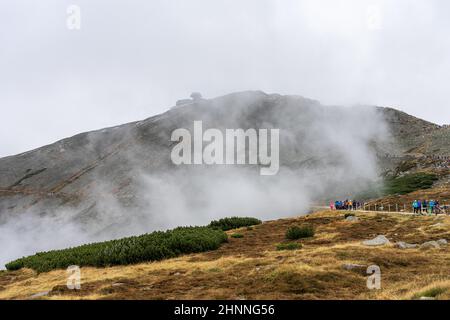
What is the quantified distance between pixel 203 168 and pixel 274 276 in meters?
105

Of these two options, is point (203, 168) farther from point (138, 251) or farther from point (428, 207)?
point (138, 251)

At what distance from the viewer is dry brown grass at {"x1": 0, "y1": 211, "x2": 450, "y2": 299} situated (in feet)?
42.8

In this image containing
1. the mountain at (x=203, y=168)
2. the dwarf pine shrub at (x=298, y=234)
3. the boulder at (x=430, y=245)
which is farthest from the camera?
the mountain at (x=203, y=168)

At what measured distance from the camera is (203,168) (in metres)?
119

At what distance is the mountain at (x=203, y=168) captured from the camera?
97.9 metres

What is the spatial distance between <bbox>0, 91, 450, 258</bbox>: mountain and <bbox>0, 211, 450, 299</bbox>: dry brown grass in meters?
64.0

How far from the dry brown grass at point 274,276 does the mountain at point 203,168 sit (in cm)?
6400

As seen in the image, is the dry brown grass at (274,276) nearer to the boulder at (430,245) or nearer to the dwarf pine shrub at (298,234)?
the boulder at (430,245)

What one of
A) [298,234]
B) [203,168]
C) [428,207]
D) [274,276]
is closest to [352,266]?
[274,276]

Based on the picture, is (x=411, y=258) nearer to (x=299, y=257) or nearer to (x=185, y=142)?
(x=299, y=257)

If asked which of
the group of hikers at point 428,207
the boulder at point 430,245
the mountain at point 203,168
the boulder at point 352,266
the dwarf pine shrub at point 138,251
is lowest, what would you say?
the dwarf pine shrub at point 138,251

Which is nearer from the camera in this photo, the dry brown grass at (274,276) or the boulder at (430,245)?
the dry brown grass at (274,276)

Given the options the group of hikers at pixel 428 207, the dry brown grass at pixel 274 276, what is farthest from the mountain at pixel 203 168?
the dry brown grass at pixel 274 276
